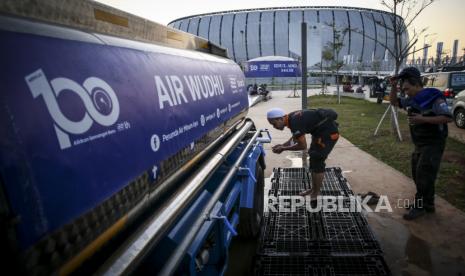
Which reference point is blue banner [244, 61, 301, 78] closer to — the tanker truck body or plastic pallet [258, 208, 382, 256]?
plastic pallet [258, 208, 382, 256]

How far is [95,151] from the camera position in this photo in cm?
136

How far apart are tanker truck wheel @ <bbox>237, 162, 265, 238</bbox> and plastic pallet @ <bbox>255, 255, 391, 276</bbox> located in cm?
50

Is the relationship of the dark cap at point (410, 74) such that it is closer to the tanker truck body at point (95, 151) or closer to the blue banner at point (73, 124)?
the tanker truck body at point (95, 151)

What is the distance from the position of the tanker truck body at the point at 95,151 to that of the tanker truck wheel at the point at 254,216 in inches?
51.8

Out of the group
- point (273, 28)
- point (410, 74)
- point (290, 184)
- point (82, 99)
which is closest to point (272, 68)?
point (290, 184)

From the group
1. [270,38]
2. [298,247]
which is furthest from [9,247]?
[270,38]

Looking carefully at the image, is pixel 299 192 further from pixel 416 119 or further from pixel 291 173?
pixel 416 119

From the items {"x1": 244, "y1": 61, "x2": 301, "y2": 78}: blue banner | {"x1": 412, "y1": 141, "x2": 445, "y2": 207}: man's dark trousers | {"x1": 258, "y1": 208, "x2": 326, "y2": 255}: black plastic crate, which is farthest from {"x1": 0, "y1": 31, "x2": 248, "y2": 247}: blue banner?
{"x1": 244, "y1": 61, "x2": 301, "y2": 78}: blue banner

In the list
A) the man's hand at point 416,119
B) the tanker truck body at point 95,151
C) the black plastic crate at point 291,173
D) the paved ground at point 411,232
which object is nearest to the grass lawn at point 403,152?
the paved ground at point 411,232

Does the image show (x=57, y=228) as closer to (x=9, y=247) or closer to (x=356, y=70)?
(x=9, y=247)

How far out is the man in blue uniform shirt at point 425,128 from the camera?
4.11 metres

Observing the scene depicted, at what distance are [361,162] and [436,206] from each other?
2.66 metres

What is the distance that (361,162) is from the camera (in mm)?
7398

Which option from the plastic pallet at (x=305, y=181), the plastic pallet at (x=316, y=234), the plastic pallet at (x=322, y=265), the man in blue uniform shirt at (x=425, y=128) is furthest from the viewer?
the plastic pallet at (x=305, y=181)
